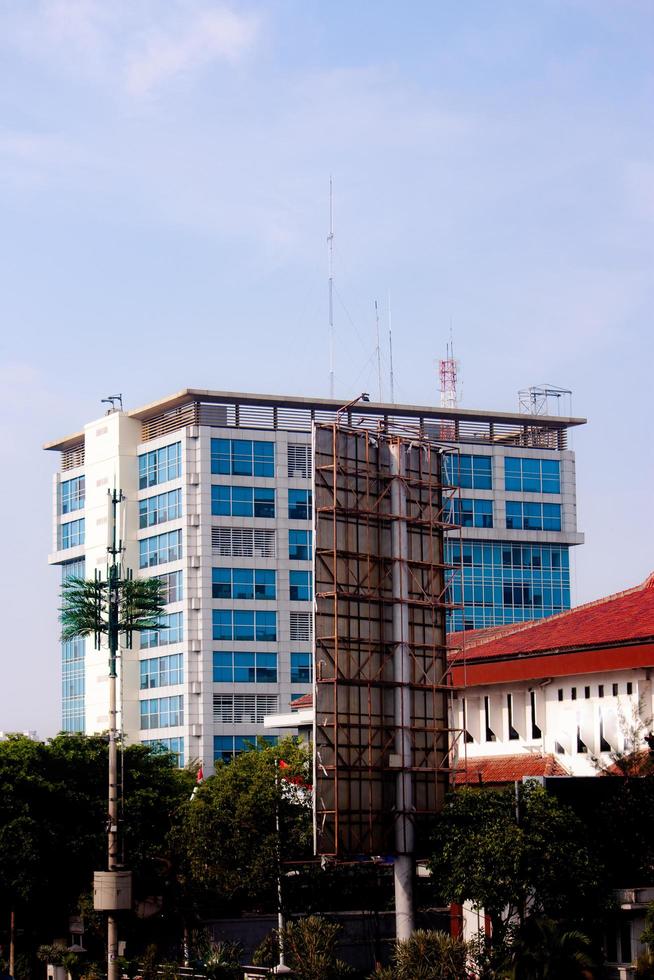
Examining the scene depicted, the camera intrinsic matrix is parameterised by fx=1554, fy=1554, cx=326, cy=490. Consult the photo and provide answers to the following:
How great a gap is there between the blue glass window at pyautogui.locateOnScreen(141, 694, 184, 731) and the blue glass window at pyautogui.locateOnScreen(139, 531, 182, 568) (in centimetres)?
1124

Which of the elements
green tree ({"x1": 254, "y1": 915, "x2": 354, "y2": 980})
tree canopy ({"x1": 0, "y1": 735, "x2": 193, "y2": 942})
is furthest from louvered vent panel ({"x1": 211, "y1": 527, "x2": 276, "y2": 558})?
green tree ({"x1": 254, "y1": 915, "x2": 354, "y2": 980})

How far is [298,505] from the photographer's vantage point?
127875 mm

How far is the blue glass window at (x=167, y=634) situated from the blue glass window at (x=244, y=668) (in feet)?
12.0

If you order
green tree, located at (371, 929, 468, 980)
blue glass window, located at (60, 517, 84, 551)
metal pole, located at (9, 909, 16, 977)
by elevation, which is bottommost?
metal pole, located at (9, 909, 16, 977)

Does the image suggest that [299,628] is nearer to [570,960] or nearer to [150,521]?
[150,521]

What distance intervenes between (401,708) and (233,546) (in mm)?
78648

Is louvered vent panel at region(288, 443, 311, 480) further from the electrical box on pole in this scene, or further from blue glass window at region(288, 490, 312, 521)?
the electrical box on pole

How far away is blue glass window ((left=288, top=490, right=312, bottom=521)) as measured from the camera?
128 m

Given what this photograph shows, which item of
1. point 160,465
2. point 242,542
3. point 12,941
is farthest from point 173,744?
point 12,941

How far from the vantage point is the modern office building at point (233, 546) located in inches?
4884

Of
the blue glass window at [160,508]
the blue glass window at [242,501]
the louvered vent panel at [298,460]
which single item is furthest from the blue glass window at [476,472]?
the blue glass window at [160,508]

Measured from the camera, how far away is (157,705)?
127 m

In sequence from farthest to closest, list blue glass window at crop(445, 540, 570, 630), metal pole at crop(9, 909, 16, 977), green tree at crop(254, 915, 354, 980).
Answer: blue glass window at crop(445, 540, 570, 630)
metal pole at crop(9, 909, 16, 977)
green tree at crop(254, 915, 354, 980)

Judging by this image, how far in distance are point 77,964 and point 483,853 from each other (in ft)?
56.9
